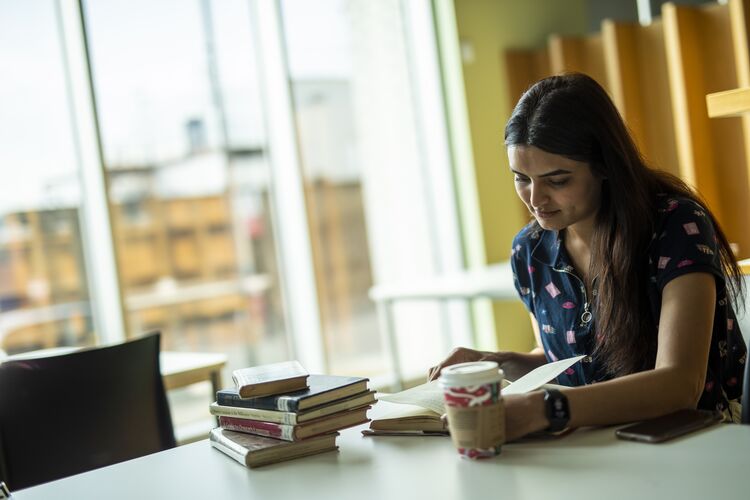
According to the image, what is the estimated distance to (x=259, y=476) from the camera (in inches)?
49.2

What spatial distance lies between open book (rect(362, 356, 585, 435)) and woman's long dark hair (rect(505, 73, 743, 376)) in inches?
7.9

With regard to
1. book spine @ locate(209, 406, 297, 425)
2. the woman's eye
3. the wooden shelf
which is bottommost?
book spine @ locate(209, 406, 297, 425)

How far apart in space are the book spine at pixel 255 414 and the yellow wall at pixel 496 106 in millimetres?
3729

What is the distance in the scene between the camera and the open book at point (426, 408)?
4.35 feet

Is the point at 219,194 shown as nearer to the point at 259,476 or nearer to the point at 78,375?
the point at 78,375

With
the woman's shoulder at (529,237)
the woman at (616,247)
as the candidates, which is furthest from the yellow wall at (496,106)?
the woman at (616,247)

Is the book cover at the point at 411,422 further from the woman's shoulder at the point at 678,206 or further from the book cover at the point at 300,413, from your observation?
the woman's shoulder at the point at 678,206

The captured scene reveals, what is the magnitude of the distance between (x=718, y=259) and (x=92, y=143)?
308cm

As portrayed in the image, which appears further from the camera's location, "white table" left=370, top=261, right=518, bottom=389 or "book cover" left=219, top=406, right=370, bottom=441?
"white table" left=370, top=261, right=518, bottom=389

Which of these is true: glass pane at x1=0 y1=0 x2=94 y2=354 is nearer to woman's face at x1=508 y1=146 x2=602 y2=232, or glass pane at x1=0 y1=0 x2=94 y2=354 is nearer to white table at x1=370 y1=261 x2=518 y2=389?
white table at x1=370 y1=261 x2=518 y2=389

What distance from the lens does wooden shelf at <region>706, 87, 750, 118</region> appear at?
235 cm

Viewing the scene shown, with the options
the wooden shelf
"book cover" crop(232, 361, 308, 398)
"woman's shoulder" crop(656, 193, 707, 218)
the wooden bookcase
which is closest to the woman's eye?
"woman's shoulder" crop(656, 193, 707, 218)

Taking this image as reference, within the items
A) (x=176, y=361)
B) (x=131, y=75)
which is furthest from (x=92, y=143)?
(x=176, y=361)

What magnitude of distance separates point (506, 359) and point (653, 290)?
1.09 ft
